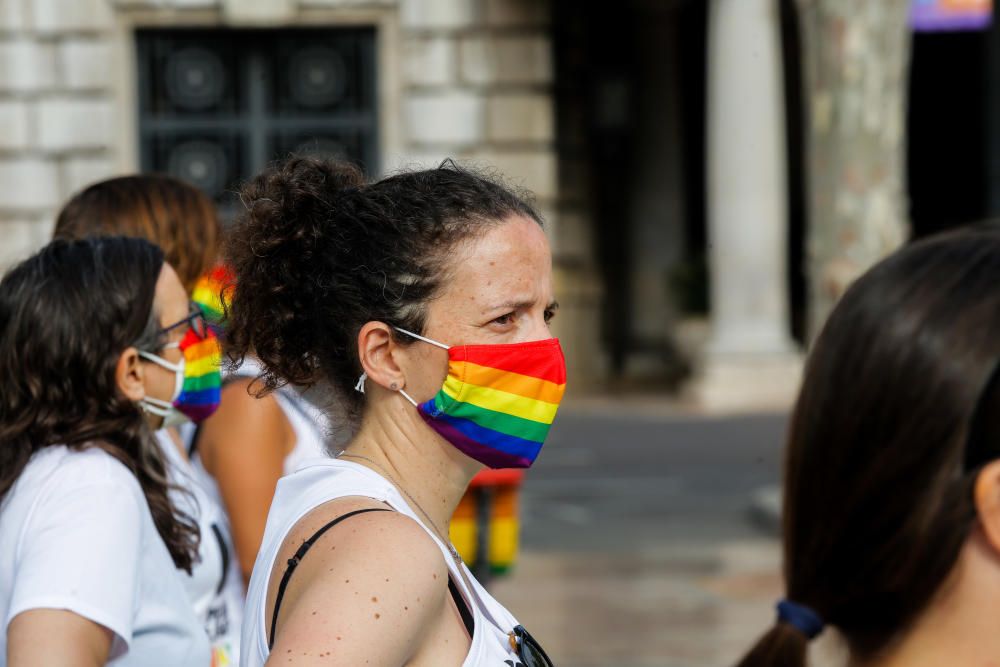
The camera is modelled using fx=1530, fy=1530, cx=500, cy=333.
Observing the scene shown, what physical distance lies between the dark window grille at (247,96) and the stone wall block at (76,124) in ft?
1.49

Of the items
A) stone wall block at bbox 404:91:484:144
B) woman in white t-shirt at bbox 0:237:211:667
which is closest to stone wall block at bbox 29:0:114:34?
stone wall block at bbox 404:91:484:144

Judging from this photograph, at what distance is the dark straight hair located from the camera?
4.79 feet

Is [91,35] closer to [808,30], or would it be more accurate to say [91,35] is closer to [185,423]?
[808,30]

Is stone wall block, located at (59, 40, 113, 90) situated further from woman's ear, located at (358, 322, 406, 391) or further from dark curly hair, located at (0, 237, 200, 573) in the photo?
woman's ear, located at (358, 322, 406, 391)

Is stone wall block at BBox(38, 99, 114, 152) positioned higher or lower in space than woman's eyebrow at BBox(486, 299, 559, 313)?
lower

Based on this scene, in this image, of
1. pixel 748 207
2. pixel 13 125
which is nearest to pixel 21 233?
pixel 13 125

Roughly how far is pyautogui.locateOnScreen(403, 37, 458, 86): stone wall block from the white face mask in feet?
49.1

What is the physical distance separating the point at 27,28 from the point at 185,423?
15509 mm

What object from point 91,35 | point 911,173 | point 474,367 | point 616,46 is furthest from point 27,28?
point 474,367

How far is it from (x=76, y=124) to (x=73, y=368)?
15.6 meters

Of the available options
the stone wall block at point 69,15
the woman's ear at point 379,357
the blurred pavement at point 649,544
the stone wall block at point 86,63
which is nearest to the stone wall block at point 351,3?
the stone wall block at point 69,15

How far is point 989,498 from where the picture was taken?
1460 mm

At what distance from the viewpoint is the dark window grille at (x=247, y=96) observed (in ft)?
58.6

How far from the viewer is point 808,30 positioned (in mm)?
9883
